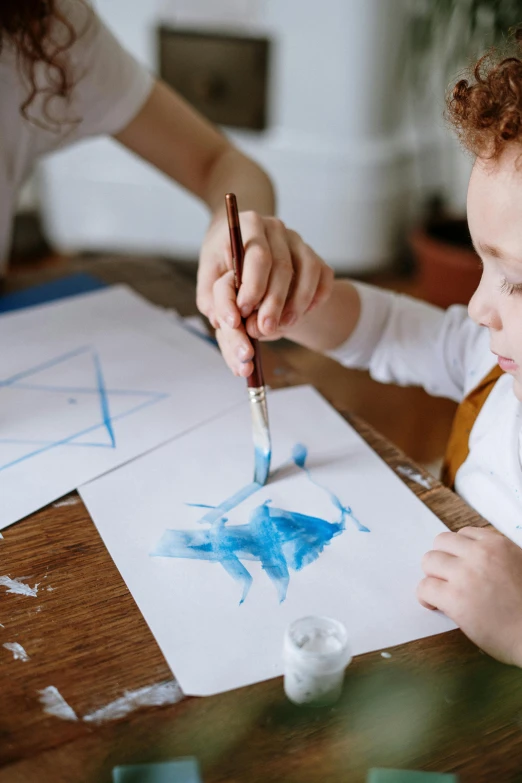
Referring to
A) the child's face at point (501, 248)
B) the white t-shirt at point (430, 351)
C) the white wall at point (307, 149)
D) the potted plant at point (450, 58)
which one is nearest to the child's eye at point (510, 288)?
the child's face at point (501, 248)

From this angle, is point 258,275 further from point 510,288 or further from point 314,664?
point 314,664

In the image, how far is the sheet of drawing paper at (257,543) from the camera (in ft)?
1.56

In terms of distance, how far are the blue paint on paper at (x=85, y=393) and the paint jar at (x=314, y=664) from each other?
278 millimetres

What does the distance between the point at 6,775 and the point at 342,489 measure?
1.04 feet

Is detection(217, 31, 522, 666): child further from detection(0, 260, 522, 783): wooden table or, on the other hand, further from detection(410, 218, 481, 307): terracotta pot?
detection(410, 218, 481, 307): terracotta pot

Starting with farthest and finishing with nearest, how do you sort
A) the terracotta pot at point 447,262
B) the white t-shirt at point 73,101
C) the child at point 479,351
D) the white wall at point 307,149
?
the white wall at point 307,149
the terracotta pot at point 447,262
the white t-shirt at point 73,101
the child at point 479,351

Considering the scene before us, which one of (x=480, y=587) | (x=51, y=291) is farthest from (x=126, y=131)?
(x=480, y=587)

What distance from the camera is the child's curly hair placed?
0.54 m

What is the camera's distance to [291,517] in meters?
0.58

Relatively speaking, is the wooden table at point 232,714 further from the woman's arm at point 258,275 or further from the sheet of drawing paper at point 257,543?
the woman's arm at point 258,275

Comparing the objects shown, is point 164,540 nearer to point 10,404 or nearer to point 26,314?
point 10,404

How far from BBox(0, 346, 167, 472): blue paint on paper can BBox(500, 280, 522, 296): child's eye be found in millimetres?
329

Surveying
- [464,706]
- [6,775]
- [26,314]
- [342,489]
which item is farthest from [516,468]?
[26,314]

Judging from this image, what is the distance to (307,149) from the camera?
212cm
